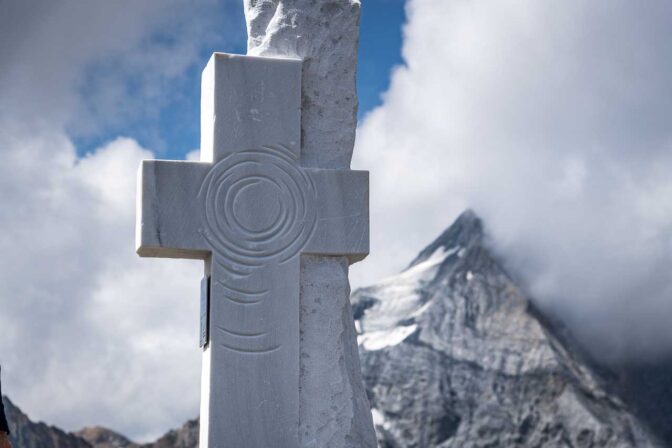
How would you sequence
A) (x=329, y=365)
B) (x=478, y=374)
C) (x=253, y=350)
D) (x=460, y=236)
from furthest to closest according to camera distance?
(x=460, y=236)
(x=478, y=374)
(x=329, y=365)
(x=253, y=350)

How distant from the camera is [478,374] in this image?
74.5ft

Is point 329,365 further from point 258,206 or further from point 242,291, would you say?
point 258,206

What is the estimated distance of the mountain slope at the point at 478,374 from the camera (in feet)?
72.2

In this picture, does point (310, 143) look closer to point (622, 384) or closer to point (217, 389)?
point (217, 389)

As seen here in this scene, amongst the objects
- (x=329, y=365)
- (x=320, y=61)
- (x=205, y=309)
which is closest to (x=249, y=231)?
(x=205, y=309)

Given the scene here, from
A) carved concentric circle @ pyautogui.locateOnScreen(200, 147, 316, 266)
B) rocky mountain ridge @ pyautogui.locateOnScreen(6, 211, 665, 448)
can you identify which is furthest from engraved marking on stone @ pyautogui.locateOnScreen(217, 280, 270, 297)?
rocky mountain ridge @ pyautogui.locateOnScreen(6, 211, 665, 448)

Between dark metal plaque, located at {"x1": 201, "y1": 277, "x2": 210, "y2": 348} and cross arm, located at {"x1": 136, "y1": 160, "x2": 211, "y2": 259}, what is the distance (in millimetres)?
145

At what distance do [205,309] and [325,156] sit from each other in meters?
0.91

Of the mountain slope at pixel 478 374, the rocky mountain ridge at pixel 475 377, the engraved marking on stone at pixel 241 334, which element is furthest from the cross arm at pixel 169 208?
the mountain slope at pixel 478 374

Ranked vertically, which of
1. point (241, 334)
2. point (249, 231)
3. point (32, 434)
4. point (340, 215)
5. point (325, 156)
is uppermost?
point (32, 434)

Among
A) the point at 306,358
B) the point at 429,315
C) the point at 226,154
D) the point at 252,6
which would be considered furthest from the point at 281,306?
the point at 429,315

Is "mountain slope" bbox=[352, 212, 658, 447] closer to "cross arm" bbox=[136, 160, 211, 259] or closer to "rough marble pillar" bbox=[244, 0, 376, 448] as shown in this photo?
"rough marble pillar" bbox=[244, 0, 376, 448]

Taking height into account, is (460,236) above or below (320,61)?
above

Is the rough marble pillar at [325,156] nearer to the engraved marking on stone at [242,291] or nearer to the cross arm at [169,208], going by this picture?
the engraved marking on stone at [242,291]
